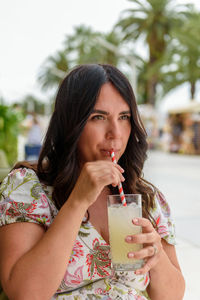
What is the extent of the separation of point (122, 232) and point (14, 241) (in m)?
0.34

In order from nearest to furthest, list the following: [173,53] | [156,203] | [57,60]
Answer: [156,203]
[173,53]
[57,60]

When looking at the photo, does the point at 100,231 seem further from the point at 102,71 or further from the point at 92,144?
the point at 102,71

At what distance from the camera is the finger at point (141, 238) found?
125 centimetres

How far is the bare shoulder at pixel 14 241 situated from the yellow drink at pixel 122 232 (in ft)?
0.75

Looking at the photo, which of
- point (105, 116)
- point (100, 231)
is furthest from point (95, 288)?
point (105, 116)

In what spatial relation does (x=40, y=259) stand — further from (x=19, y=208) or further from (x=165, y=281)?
(x=165, y=281)

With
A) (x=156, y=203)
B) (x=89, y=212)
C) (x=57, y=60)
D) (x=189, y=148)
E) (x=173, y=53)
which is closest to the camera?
(x=89, y=212)

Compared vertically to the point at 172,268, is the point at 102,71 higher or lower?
higher

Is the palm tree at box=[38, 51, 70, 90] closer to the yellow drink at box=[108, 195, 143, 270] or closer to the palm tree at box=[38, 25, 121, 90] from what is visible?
the palm tree at box=[38, 25, 121, 90]

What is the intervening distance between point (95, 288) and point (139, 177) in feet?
1.57

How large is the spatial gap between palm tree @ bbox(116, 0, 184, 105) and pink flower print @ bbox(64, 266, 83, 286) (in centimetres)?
2379

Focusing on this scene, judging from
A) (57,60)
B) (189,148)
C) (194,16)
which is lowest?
(189,148)

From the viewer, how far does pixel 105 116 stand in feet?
4.67

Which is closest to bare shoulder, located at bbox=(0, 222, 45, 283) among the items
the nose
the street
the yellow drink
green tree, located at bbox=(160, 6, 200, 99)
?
the yellow drink
